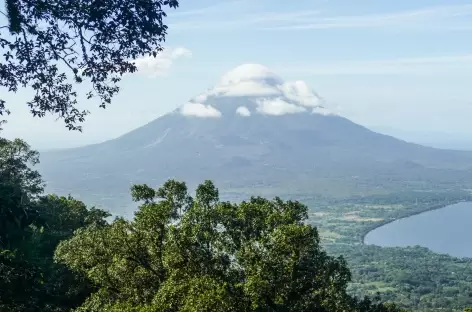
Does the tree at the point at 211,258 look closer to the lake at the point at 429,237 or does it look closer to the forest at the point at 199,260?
the forest at the point at 199,260

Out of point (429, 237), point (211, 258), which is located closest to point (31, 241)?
point (211, 258)

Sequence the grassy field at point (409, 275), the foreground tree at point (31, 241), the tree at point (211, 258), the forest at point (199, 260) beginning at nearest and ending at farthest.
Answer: the foreground tree at point (31, 241)
the forest at point (199, 260)
the tree at point (211, 258)
the grassy field at point (409, 275)

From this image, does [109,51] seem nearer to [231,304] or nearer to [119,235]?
[231,304]

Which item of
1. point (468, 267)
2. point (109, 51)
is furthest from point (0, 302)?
point (468, 267)

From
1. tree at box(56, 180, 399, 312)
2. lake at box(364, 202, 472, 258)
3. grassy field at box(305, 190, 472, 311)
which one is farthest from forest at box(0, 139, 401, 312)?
lake at box(364, 202, 472, 258)

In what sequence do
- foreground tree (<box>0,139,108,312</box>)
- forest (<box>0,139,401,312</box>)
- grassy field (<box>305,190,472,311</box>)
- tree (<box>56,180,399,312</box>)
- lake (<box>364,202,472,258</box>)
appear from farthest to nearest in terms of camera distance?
1. lake (<box>364,202,472,258</box>)
2. grassy field (<box>305,190,472,311</box>)
3. tree (<box>56,180,399,312</box>)
4. forest (<box>0,139,401,312</box>)
5. foreground tree (<box>0,139,108,312</box>)

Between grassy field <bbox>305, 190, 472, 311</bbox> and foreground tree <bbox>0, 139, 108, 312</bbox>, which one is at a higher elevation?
foreground tree <bbox>0, 139, 108, 312</bbox>

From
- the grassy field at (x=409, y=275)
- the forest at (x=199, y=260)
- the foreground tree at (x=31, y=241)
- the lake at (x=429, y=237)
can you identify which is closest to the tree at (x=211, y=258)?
the forest at (x=199, y=260)

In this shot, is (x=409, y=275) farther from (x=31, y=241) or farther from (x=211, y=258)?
(x=31, y=241)

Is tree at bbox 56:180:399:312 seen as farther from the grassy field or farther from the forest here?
the grassy field
